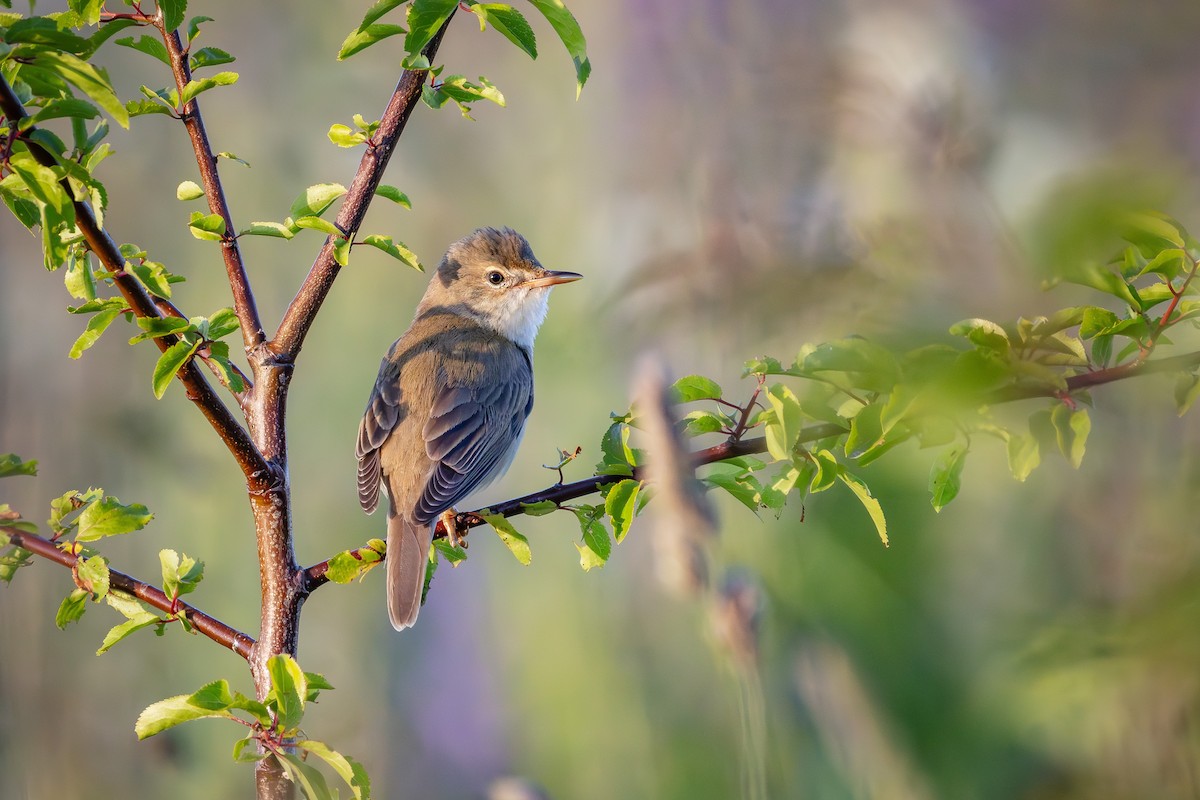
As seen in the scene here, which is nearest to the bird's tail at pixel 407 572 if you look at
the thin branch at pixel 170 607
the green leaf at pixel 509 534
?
the green leaf at pixel 509 534

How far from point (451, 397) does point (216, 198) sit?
5.85 ft

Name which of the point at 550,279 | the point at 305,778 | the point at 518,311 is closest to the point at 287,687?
the point at 305,778

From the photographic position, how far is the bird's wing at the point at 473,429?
293 centimetres

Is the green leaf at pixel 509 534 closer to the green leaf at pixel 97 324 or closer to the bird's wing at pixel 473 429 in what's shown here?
the green leaf at pixel 97 324

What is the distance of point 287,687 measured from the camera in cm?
129

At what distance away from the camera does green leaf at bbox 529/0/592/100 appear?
144cm

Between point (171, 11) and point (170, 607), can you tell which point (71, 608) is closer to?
point (170, 607)

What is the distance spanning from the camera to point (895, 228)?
1.86 metres

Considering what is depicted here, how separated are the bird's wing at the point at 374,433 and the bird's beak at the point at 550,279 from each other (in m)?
0.77

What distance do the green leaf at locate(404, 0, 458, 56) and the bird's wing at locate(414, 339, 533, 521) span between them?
1.53 meters

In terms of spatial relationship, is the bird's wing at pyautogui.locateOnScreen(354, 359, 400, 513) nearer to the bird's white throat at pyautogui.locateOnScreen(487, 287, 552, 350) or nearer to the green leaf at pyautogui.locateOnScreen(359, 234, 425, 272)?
the bird's white throat at pyautogui.locateOnScreen(487, 287, 552, 350)

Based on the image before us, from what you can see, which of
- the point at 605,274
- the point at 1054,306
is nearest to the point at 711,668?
the point at 605,274

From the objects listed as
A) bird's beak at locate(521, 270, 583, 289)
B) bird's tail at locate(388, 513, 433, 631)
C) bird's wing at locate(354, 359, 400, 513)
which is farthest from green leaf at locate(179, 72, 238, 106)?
bird's beak at locate(521, 270, 583, 289)

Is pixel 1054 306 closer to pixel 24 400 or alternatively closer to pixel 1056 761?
pixel 1056 761
